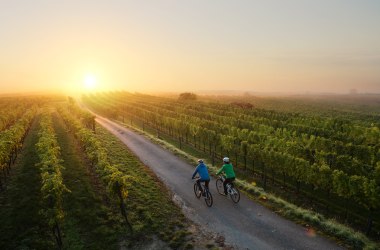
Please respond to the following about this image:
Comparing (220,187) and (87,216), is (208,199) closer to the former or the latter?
(220,187)

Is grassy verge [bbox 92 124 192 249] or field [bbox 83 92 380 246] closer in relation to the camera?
grassy verge [bbox 92 124 192 249]

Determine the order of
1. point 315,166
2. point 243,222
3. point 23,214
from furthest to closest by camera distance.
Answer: point 315,166, point 23,214, point 243,222

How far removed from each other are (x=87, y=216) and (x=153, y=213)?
3.86m

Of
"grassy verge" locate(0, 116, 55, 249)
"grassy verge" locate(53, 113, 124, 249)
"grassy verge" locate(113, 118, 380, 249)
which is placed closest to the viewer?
"grassy verge" locate(113, 118, 380, 249)

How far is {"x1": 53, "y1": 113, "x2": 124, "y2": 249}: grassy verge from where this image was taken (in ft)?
47.4

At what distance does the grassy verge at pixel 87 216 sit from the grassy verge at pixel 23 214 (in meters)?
1.23

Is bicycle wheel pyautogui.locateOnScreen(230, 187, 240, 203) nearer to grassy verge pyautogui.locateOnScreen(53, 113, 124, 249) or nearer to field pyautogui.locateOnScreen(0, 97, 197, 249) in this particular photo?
field pyautogui.locateOnScreen(0, 97, 197, 249)

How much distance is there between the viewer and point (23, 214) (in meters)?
17.2

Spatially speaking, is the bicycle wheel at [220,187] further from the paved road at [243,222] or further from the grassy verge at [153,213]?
the grassy verge at [153,213]

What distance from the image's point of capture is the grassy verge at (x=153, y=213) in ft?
47.4

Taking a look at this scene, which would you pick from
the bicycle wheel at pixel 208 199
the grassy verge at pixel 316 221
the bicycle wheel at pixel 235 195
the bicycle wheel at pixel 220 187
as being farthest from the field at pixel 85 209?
the grassy verge at pixel 316 221

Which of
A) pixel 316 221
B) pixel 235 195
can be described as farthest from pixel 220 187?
pixel 316 221

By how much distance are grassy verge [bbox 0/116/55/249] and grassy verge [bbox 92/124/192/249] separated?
4507 mm

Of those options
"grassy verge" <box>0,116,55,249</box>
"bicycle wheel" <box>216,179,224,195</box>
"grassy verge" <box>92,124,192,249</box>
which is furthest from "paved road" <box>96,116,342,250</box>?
"grassy verge" <box>0,116,55,249</box>
